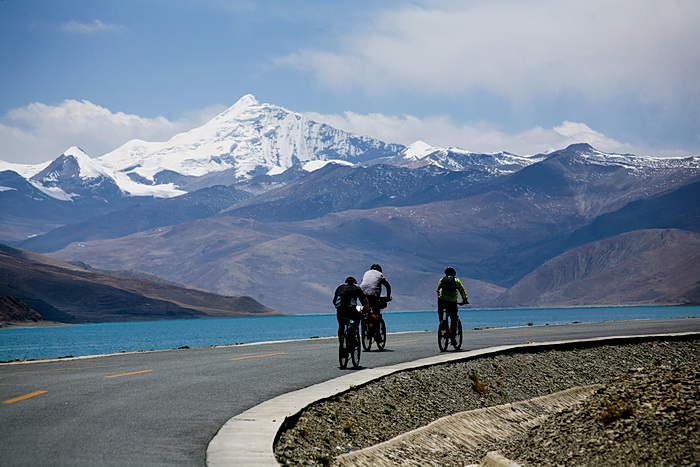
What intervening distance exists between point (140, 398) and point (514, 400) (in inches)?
402

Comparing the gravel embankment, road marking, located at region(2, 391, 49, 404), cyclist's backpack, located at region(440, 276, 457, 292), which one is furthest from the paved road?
cyclist's backpack, located at region(440, 276, 457, 292)

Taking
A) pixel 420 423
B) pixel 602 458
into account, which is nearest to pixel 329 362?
pixel 420 423

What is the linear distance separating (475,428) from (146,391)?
6.40 m

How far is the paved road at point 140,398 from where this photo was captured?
10.5 metres

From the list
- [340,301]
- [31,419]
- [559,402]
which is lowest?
[559,402]

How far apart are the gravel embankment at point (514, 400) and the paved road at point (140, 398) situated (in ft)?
4.39

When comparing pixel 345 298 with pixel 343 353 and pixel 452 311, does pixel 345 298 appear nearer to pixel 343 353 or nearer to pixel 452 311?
pixel 343 353

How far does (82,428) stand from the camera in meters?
11.8

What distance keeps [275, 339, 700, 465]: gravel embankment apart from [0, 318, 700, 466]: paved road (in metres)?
1.34

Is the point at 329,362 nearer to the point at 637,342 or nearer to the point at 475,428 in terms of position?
the point at 475,428

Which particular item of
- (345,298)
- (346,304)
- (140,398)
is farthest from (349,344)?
(140,398)

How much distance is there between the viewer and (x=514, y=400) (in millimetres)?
21688

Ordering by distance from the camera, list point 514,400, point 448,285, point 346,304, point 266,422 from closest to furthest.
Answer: point 266,422, point 346,304, point 514,400, point 448,285

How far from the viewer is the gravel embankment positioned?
10641 mm
